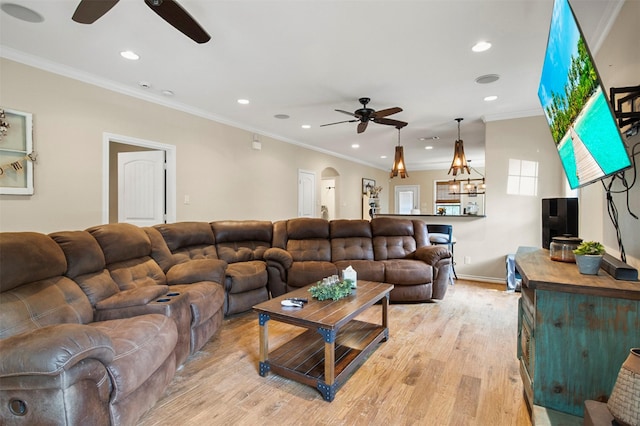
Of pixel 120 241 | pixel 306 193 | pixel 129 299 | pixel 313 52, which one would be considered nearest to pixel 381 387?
pixel 129 299

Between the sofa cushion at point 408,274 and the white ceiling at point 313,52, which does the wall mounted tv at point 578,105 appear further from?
the sofa cushion at point 408,274

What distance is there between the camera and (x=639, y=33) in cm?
175

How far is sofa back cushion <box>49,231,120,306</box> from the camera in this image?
2.18 m

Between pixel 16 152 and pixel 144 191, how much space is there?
1.51 m

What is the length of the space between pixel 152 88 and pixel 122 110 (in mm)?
441

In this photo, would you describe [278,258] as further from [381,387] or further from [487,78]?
[487,78]

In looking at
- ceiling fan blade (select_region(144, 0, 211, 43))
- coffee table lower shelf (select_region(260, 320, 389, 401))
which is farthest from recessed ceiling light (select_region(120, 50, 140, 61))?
coffee table lower shelf (select_region(260, 320, 389, 401))

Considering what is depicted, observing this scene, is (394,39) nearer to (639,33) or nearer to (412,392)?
(639,33)

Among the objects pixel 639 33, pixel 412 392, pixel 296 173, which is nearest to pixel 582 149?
pixel 639 33

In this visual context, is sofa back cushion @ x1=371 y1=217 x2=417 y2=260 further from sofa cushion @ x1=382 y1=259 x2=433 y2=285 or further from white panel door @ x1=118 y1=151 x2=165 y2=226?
white panel door @ x1=118 y1=151 x2=165 y2=226

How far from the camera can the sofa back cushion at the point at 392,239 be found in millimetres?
4473

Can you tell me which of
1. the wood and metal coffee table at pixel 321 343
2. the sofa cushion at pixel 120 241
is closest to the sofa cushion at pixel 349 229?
the wood and metal coffee table at pixel 321 343

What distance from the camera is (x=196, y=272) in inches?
117

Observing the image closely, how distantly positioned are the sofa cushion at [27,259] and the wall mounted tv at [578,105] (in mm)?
3080
